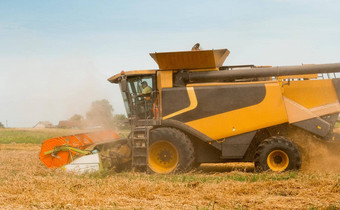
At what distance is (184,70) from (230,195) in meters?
4.25

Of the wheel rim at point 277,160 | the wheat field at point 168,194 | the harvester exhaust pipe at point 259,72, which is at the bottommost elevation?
the wheat field at point 168,194

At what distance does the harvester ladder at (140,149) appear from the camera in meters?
9.48

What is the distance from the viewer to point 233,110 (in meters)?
9.47

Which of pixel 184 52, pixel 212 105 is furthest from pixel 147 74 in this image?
pixel 212 105

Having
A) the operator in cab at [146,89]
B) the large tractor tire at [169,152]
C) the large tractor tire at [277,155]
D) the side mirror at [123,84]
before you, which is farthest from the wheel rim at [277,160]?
the side mirror at [123,84]

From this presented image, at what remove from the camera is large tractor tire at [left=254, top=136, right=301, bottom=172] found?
29.4 feet

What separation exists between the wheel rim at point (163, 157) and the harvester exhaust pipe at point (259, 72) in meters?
1.73

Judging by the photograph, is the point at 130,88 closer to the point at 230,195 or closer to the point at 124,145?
the point at 124,145

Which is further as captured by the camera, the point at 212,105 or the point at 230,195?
the point at 212,105

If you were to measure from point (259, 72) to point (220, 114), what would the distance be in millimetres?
1433

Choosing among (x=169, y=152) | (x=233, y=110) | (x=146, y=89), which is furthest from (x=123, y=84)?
(x=233, y=110)

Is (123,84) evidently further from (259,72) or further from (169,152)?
(259,72)

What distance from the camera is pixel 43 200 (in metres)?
6.09

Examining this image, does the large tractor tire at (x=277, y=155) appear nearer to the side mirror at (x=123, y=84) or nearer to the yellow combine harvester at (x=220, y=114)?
the yellow combine harvester at (x=220, y=114)
